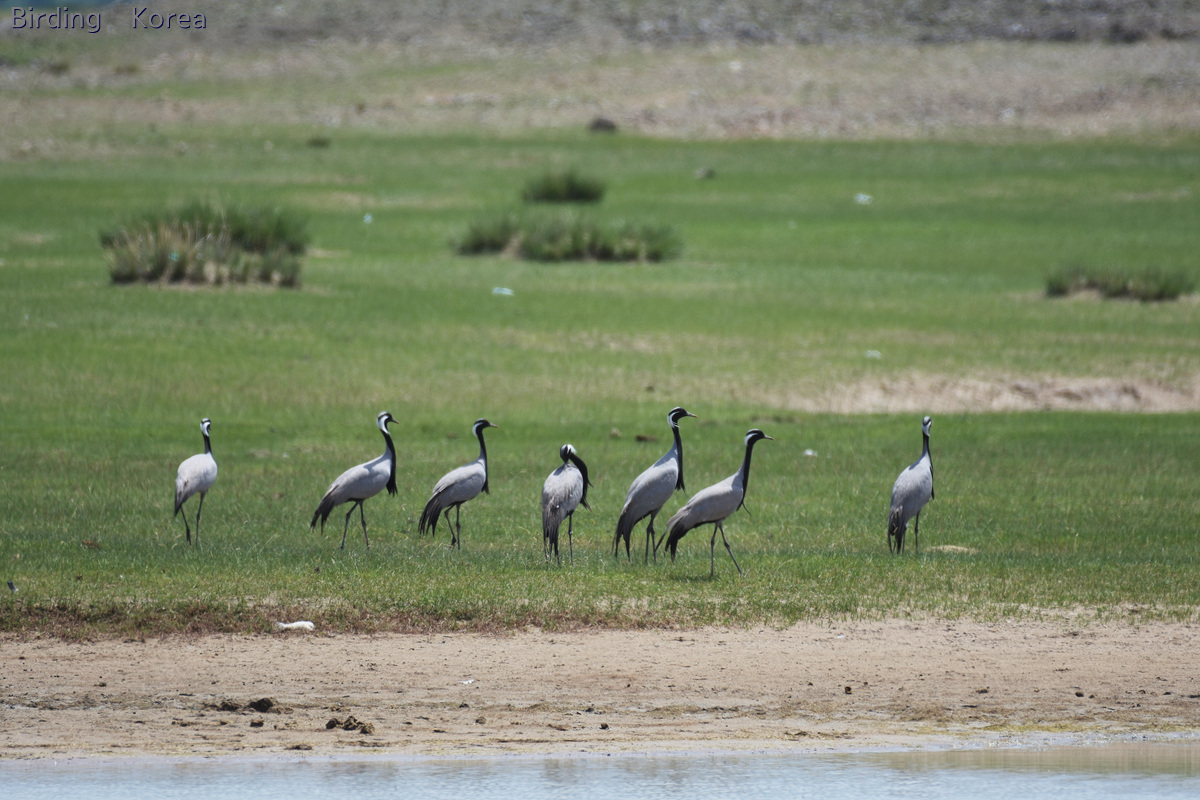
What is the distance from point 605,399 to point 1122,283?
51.7ft

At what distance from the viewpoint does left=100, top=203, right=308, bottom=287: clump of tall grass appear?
33.7 meters

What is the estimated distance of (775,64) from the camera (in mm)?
82562

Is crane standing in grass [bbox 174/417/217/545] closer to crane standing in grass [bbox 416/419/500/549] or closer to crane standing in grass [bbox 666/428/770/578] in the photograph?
crane standing in grass [bbox 416/419/500/549]

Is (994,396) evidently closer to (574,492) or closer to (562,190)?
(574,492)

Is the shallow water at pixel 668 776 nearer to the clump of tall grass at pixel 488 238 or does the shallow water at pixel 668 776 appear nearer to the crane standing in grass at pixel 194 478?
the crane standing in grass at pixel 194 478

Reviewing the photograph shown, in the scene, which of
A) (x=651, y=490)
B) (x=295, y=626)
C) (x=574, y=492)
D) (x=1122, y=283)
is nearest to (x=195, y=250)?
(x=1122, y=283)

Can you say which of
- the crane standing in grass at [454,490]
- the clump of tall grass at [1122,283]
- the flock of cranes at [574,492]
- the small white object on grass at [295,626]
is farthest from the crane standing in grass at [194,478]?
the clump of tall grass at [1122,283]

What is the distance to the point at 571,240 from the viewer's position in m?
41.8

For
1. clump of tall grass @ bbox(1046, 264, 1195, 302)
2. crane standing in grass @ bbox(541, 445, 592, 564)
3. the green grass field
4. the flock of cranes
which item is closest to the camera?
the green grass field

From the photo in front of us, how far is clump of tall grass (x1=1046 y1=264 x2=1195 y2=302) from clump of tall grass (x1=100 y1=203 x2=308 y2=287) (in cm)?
1761

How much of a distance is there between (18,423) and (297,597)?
39.2 feet

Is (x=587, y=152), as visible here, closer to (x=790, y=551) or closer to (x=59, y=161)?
(x=59, y=161)

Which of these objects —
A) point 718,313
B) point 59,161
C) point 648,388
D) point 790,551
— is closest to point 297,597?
point 790,551

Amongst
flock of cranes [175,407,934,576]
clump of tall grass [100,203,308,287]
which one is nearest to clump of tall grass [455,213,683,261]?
clump of tall grass [100,203,308,287]
